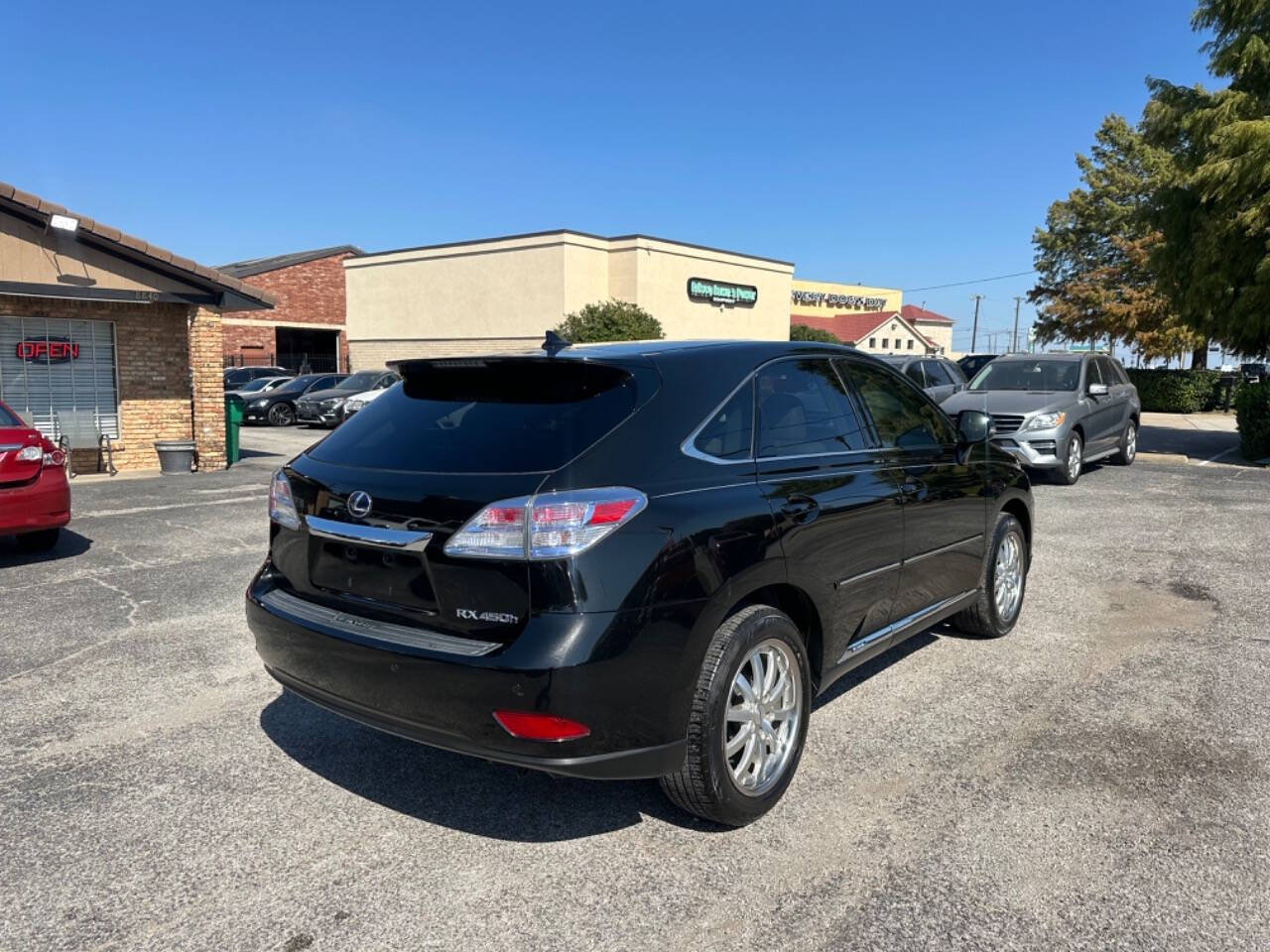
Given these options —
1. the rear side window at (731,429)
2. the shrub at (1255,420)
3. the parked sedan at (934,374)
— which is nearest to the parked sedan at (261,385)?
the parked sedan at (934,374)

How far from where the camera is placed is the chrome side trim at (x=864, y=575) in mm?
3840

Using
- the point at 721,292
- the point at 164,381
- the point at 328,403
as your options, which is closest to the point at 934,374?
the point at 164,381

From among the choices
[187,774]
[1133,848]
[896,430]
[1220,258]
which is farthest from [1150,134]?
[187,774]

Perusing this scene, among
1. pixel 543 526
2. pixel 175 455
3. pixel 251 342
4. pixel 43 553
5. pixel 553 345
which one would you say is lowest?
pixel 43 553

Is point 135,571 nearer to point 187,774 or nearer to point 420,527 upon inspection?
point 187,774

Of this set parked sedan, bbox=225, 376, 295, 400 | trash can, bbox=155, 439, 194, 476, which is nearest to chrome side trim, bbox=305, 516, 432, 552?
trash can, bbox=155, 439, 194, 476

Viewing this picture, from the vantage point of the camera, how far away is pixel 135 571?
7.51m

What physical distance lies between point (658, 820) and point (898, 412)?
7.78ft

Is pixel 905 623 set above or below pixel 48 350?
below

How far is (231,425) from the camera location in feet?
50.8

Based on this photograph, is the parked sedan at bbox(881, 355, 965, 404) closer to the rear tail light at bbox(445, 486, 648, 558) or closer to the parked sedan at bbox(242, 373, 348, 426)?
the rear tail light at bbox(445, 486, 648, 558)

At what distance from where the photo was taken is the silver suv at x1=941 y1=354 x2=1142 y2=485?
12203mm

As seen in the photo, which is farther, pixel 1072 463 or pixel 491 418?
pixel 1072 463

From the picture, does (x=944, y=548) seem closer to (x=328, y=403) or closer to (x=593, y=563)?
(x=593, y=563)
